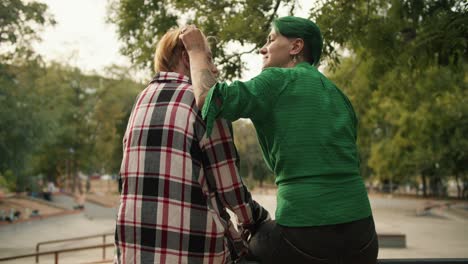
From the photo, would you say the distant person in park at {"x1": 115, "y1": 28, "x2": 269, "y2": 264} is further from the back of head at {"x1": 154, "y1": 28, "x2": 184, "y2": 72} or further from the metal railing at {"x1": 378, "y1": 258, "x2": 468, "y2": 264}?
the metal railing at {"x1": 378, "y1": 258, "x2": 468, "y2": 264}

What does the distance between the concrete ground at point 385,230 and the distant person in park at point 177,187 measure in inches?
458

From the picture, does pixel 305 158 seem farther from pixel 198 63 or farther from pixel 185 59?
pixel 185 59

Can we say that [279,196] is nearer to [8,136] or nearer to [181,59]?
[181,59]

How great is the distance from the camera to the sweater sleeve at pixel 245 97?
1.48 meters

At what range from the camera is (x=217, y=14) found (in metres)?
6.90

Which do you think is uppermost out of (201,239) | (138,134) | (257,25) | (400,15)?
(400,15)

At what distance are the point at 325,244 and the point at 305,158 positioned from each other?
27cm

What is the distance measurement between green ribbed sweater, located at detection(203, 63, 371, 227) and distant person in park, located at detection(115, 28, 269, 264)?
16 cm

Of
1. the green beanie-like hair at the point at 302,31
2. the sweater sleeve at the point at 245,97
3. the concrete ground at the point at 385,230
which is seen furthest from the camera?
the concrete ground at the point at 385,230

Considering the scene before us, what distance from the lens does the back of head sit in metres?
1.89

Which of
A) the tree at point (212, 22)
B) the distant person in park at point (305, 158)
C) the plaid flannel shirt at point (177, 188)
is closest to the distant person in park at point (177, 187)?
the plaid flannel shirt at point (177, 188)

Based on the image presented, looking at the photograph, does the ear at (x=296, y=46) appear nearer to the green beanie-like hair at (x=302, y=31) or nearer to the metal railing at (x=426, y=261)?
the green beanie-like hair at (x=302, y=31)

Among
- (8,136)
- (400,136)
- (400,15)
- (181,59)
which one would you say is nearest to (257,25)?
(400,15)

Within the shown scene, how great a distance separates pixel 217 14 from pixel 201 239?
5588 mm
